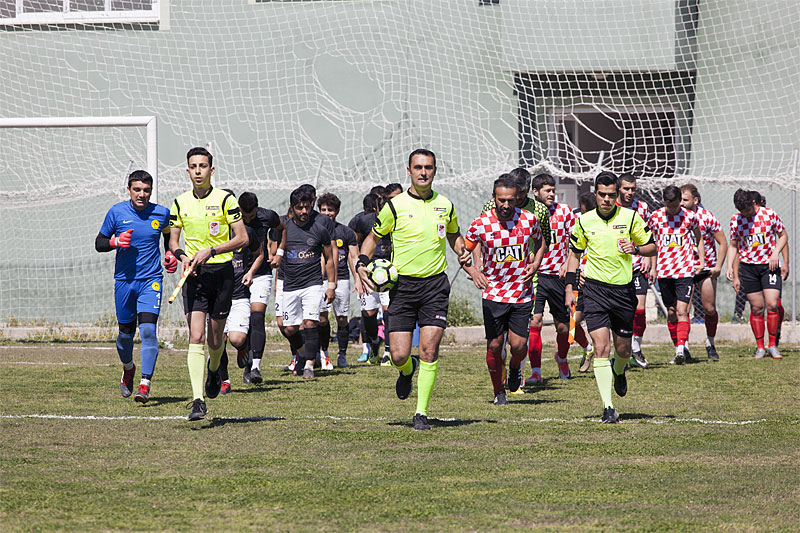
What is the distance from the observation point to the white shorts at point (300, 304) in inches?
506

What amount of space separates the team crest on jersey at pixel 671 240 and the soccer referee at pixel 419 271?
21.9 feet

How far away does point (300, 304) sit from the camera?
1295cm

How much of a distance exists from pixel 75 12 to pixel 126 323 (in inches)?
438

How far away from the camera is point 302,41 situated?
68.2ft

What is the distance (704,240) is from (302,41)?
359 inches

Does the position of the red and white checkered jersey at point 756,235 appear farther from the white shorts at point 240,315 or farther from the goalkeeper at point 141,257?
the goalkeeper at point 141,257

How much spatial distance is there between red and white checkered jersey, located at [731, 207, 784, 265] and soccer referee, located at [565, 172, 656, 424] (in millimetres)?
6340

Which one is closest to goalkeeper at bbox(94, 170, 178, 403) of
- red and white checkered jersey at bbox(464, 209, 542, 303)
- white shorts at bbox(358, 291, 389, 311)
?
red and white checkered jersey at bbox(464, 209, 542, 303)

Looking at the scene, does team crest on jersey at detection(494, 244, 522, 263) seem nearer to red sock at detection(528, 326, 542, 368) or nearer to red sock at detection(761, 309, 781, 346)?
red sock at detection(528, 326, 542, 368)

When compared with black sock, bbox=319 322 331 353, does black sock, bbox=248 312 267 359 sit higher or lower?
higher

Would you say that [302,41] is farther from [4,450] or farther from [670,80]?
[4,450]

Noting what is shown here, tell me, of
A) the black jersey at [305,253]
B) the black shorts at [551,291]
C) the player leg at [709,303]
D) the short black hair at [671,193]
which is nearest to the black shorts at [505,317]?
the black shorts at [551,291]

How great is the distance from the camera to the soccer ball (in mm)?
8641

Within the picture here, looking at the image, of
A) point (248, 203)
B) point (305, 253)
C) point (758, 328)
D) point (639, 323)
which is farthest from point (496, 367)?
point (758, 328)
